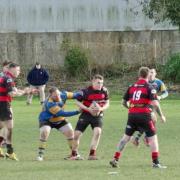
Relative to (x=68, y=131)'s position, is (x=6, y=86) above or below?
above

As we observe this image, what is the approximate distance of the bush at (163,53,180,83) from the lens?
41.4m

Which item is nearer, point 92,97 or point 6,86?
point 6,86

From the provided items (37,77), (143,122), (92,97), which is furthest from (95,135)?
(37,77)

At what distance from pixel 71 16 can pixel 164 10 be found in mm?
10049

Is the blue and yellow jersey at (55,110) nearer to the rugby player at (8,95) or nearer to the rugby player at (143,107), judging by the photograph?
the rugby player at (8,95)

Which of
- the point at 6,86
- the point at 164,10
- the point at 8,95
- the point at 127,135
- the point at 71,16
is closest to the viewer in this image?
the point at 127,135

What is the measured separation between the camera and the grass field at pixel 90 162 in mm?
12148

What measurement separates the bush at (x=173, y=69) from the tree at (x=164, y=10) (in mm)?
2213

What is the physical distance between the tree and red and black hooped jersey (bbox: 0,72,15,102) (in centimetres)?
2555

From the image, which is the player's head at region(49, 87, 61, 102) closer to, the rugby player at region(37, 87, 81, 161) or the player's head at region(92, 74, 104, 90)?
the rugby player at region(37, 87, 81, 161)

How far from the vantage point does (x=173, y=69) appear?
41.5m

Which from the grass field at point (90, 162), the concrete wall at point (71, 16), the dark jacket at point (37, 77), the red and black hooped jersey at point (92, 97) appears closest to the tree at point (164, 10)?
the concrete wall at point (71, 16)

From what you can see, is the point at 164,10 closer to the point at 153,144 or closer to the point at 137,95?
the point at 137,95

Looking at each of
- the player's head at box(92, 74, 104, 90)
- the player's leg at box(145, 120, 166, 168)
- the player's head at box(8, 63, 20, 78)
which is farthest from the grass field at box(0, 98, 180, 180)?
the player's head at box(8, 63, 20, 78)
